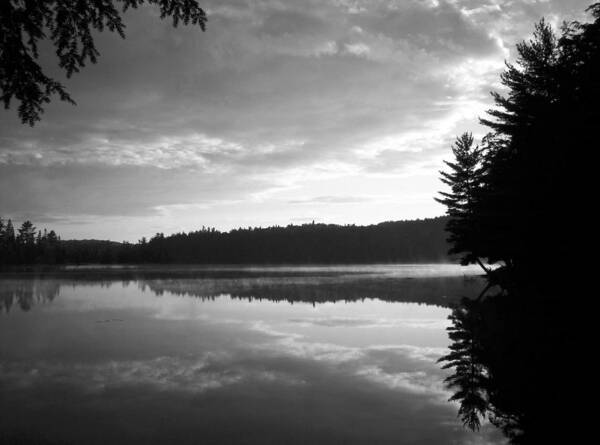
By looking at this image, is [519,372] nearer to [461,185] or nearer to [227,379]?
[227,379]

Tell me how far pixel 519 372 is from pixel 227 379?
8.21 m

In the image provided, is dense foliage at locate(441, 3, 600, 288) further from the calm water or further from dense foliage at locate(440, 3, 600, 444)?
the calm water

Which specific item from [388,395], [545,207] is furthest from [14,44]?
[545,207]

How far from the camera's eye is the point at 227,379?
12.0 metres

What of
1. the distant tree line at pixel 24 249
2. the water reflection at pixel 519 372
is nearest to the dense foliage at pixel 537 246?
the water reflection at pixel 519 372

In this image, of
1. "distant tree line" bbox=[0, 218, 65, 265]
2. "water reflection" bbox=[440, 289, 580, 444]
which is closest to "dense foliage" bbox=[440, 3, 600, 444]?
"water reflection" bbox=[440, 289, 580, 444]

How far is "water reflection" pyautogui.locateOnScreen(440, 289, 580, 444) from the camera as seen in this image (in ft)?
27.7

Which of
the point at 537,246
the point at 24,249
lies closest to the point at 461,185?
the point at 537,246

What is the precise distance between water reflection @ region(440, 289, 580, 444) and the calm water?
626mm

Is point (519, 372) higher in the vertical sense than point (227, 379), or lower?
higher

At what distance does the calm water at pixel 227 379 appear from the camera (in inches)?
330

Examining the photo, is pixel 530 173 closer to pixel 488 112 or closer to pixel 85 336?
pixel 488 112

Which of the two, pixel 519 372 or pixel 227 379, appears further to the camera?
pixel 227 379

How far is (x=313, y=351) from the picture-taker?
15.7 metres
